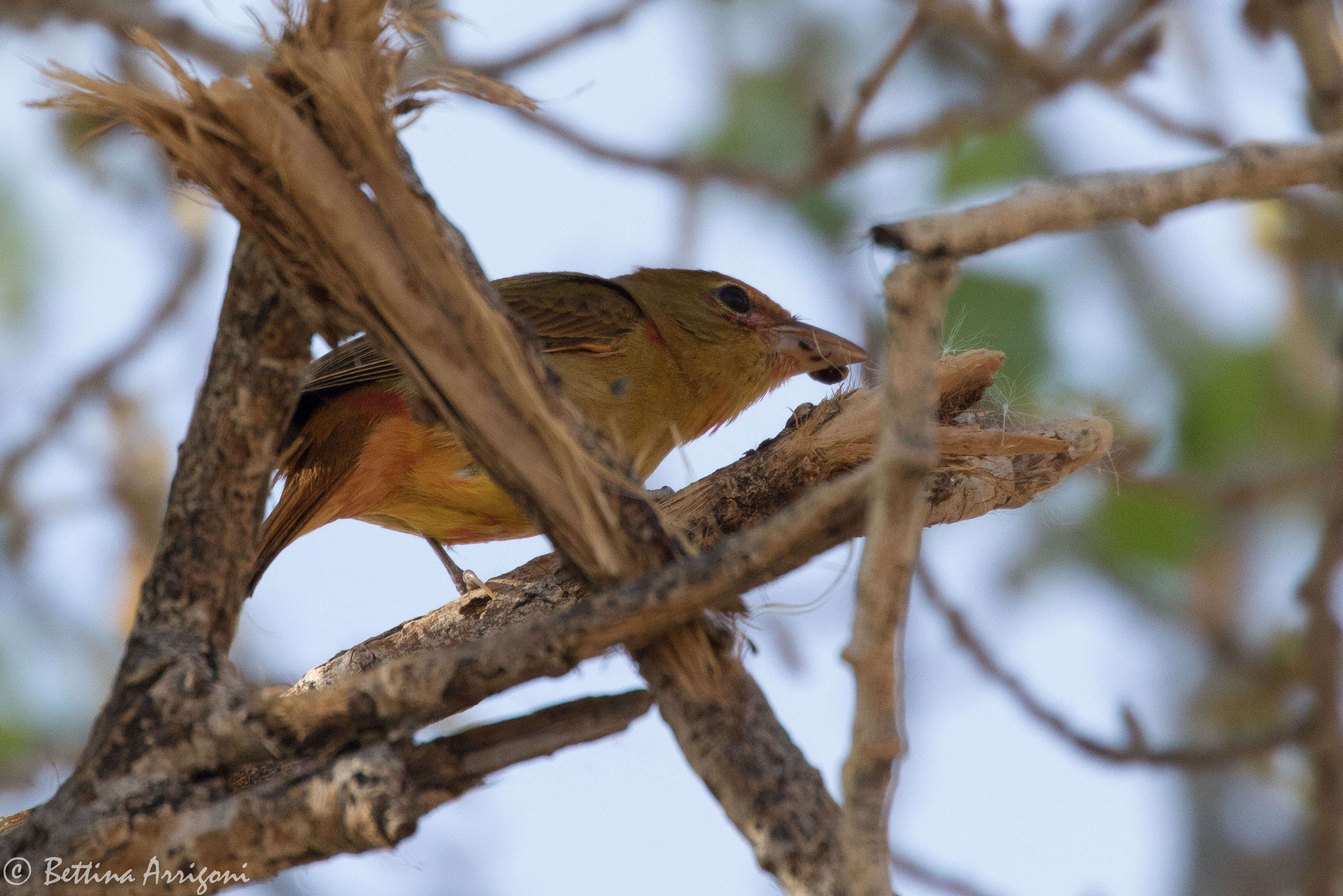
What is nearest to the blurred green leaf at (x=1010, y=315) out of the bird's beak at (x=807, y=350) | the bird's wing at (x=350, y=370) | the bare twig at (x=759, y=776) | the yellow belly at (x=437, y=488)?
the bird's beak at (x=807, y=350)

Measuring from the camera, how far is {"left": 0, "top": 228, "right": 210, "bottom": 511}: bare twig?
5.29 meters

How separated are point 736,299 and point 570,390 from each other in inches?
38.4

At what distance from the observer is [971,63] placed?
8398mm

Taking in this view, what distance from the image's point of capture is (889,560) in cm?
153

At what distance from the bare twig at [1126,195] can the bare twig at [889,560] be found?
0.06 metres

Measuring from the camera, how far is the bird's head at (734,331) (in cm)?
483

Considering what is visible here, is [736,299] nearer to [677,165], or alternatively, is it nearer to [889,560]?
[677,165]

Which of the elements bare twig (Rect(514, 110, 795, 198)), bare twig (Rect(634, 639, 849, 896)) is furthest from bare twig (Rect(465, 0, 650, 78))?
bare twig (Rect(634, 639, 849, 896))

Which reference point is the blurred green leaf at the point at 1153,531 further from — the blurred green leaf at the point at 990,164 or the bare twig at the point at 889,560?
the bare twig at the point at 889,560

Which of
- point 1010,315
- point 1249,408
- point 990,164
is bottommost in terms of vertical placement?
point 1249,408

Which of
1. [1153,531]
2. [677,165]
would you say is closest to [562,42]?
[677,165]

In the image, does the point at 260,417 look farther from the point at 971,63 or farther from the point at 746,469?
the point at 971,63

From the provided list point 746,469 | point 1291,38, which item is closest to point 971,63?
point 1291,38

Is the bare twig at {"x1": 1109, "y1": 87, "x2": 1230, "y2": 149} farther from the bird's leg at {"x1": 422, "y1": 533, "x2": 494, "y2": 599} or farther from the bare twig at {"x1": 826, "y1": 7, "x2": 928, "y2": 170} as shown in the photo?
the bird's leg at {"x1": 422, "y1": 533, "x2": 494, "y2": 599}
